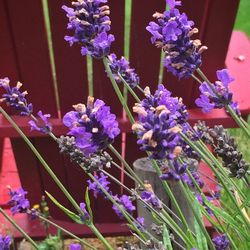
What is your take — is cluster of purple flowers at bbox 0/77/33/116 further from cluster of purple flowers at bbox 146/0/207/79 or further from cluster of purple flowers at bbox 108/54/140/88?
cluster of purple flowers at bbox 146/0/207/79

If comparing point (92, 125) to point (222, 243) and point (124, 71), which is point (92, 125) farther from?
point (222, 243)

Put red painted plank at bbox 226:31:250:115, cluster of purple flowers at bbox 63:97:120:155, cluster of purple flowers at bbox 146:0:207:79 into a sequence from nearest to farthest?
cluster of purple flowers at bbox 63:97:120:155, cluster of purple flowers at bbox 146:0:207:79, red painted plank at bbox 226:31:250:115

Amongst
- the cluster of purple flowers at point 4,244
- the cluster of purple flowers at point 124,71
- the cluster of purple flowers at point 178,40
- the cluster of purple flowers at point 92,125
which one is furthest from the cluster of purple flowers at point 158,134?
A: the cluster of purple flowers at point 4,244

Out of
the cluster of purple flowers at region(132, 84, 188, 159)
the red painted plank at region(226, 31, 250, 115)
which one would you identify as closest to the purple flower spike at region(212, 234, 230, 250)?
the cluster of purple flowers at region(132, 84, 188, 159)

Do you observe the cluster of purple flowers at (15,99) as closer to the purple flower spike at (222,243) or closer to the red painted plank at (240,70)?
the purple flower spike at (222,243)

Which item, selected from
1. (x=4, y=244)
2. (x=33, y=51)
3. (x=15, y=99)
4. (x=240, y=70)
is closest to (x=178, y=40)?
(x=15, y=99)

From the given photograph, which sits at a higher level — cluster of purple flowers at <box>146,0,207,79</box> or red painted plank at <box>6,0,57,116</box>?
cluster of purple flowers at <box>146,0,207,79</box>

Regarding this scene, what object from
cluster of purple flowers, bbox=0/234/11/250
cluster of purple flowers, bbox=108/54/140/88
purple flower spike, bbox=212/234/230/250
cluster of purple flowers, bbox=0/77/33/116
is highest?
cluster of purple flowers, bbox=108/54/140/88
